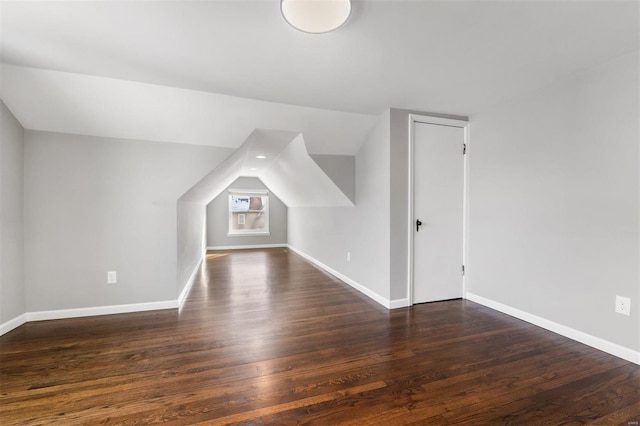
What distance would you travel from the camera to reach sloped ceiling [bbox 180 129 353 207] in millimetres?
3240

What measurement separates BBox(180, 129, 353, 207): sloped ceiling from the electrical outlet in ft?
8.30

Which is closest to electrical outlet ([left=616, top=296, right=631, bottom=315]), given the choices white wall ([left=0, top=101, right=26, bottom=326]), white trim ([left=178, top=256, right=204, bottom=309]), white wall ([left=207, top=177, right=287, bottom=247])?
white trim ([left=178, top=256, right=204, bottom=309])

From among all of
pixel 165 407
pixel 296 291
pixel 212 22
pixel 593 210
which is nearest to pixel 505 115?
pixel 593 210

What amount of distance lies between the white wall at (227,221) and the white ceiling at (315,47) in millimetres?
4736

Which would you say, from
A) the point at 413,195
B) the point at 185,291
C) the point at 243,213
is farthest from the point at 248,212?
the point at 413,195

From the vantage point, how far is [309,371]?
175 centimetres

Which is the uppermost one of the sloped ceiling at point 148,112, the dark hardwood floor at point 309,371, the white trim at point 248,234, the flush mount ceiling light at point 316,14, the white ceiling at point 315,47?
the white ceiling at point 315,47

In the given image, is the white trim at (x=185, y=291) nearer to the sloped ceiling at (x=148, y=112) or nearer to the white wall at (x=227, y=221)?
the sloped ceiling at (x=148, y=112)

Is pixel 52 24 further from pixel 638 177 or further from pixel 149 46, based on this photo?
pixel 638 177

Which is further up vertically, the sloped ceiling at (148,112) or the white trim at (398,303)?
the sloped ceiling at (148,112)

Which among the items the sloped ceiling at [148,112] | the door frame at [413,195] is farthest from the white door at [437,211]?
the sloped ceiling at [148,112]

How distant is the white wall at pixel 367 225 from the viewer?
116 inches

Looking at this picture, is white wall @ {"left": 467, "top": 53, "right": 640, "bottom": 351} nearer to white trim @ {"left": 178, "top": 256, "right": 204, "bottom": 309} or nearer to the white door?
the white door

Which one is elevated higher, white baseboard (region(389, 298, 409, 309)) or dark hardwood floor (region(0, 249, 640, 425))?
white baseboard (region(389, 298, 409, 309))
